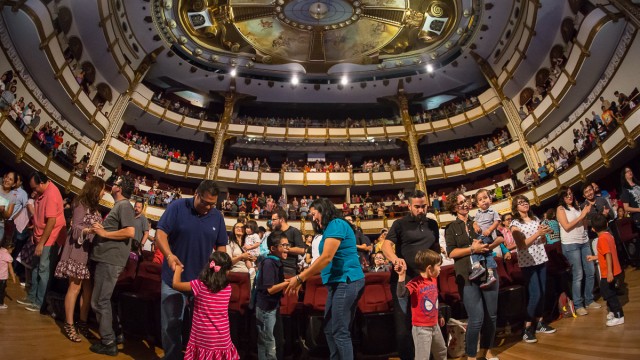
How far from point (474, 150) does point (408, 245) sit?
Answer: 18.6 meters

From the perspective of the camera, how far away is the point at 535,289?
3992 millimetres

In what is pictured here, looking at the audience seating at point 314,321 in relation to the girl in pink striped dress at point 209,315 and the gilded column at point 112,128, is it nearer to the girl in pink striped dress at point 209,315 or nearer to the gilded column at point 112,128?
the girl in pink striped dress at point 209,315

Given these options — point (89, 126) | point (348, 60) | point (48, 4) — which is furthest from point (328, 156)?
point (48, 4)

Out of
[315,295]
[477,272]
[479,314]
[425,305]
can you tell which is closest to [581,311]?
[479,314]

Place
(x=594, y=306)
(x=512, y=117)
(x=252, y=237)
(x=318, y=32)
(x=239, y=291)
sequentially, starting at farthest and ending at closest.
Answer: (x=318, y=32)
(x=512, y=117)
(x=252, y=237)
(x=594, y=306)
(x=239, y=291)

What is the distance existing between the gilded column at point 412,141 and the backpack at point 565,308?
15.1 meters

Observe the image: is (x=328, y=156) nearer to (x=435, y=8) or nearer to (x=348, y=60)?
(x=348, y=60)

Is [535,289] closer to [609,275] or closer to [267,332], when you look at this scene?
[609,275]

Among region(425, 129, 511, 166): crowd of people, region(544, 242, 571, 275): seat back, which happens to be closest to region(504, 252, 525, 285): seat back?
region(544, 242, 571, 275): seat back

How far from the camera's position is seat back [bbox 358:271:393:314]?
390cm

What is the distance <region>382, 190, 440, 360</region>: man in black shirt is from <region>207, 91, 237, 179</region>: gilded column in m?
17.5

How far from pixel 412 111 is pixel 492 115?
5.02m

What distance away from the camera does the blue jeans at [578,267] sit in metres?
4.57

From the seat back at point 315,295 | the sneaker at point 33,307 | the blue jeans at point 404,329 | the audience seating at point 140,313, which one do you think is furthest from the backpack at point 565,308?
the sneaker at point 33,307
